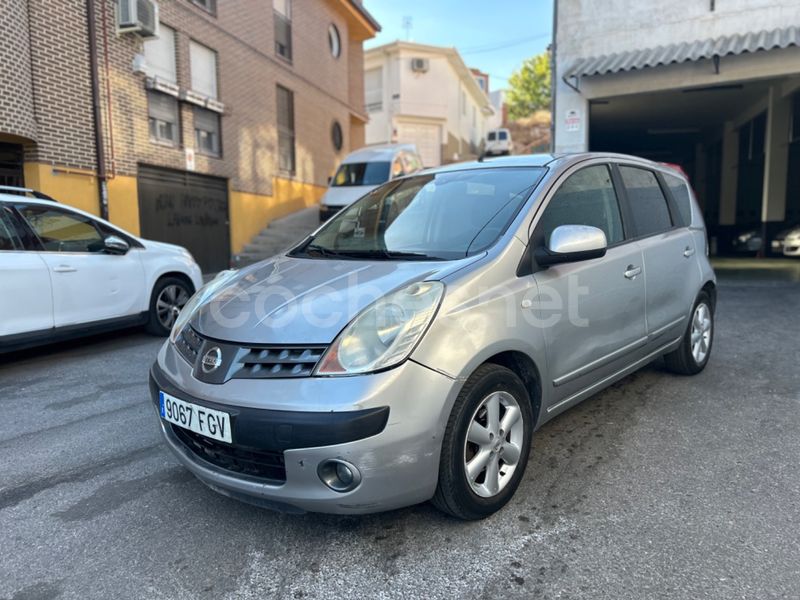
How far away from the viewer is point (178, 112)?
474 inches

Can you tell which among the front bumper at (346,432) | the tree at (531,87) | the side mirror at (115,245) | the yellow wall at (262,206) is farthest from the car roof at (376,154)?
the tree at (531,87)

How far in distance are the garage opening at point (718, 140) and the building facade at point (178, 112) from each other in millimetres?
8025

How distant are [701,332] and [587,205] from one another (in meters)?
1.93

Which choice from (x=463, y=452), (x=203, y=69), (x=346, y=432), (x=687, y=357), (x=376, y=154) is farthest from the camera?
(x=376, y=154)

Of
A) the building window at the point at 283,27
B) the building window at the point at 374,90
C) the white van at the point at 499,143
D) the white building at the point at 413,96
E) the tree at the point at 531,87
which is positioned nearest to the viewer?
the building window at the point at 283,27

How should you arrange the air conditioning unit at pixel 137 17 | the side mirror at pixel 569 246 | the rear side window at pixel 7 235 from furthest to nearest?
the air conditioning unit at pixel 137 17 → the rear side window at pixel 7 235 → the side mirror at pixel 569 246

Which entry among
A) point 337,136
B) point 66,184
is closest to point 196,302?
point 66,184

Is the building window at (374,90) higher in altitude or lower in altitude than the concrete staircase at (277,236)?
higher

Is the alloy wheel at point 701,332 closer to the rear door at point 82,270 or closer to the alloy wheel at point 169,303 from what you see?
the alloy wheel at point 169,303

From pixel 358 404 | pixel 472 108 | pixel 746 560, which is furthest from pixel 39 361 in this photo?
pixel 472 108

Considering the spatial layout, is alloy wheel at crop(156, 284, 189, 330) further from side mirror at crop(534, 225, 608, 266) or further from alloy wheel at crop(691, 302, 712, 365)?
alloy wheel at crop(691, 302, 712, 365)

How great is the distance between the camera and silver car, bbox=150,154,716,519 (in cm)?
225

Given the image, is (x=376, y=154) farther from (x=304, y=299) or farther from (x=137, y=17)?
(x=304, y=299)

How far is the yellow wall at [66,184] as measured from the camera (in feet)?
29.4
